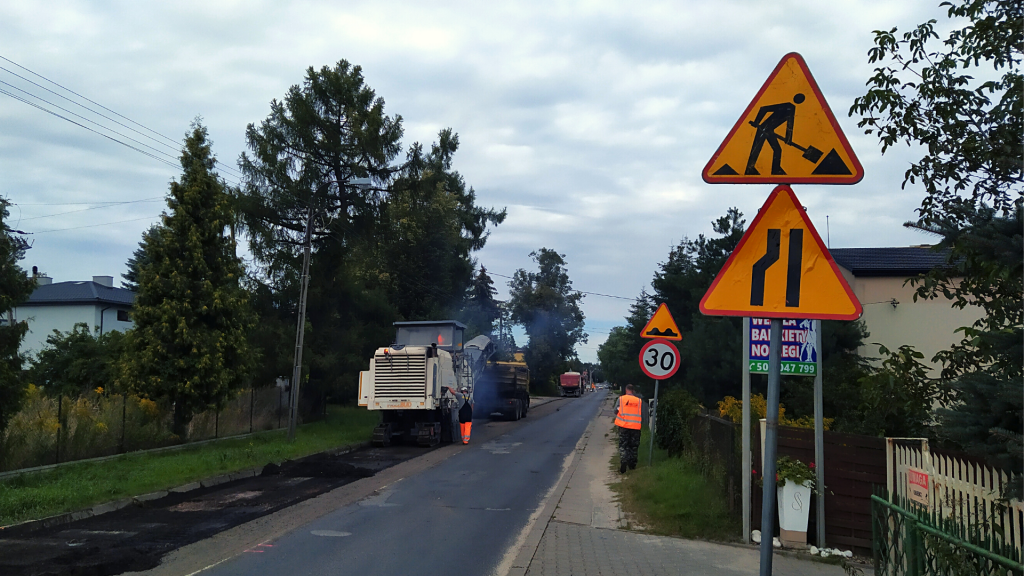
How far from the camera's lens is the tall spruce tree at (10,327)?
12414 mm

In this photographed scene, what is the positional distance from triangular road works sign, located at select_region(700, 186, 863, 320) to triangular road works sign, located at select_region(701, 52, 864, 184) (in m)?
0.14

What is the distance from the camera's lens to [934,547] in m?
4.24

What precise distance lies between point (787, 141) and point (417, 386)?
61.4 ft

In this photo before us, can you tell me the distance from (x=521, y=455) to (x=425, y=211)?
14649 millimetres

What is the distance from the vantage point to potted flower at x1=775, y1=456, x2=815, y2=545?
26.9ft

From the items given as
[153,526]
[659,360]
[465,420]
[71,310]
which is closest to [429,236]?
[465,420]

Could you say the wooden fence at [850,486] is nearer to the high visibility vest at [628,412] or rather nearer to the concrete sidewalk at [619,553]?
the concrete sidewalk at [619,553]

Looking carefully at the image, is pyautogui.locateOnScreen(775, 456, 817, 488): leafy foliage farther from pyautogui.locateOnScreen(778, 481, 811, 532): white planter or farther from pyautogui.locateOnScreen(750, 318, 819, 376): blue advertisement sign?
pyautogui.locateOnScreen(750, 318, 819, 376): blue advertisement sign

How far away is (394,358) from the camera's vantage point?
2205 centimetres

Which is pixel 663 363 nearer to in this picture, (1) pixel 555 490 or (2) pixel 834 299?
(1) pixel 555 490

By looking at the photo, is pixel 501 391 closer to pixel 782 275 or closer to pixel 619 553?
pixel 619 553

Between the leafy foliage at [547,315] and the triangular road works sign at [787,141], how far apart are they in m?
75.6

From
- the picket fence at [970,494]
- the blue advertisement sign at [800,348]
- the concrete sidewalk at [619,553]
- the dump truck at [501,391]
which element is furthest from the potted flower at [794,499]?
the dump truck at [501,391]

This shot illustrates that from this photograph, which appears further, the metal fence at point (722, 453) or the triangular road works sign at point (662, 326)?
the triangular road works sign at point (662, 326)
